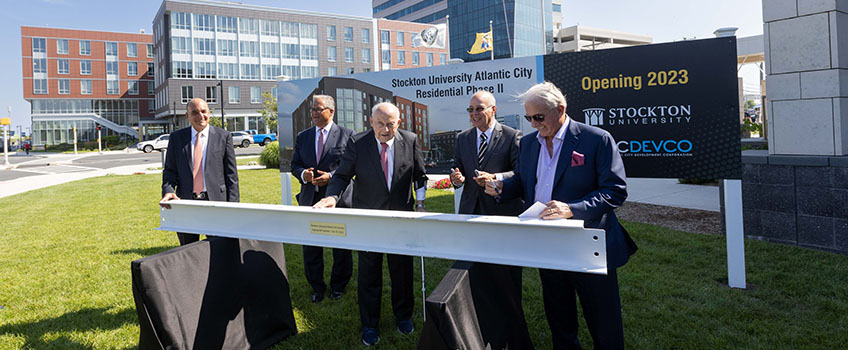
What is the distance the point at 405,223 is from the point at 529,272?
10.2ft

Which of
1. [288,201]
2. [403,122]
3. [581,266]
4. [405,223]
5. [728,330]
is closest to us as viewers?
[581,266]

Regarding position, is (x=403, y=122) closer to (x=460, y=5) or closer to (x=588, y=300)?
(x=588, y=300)

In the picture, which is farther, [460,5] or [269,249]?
[460,5]

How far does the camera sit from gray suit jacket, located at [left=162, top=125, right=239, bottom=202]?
4.46 metres

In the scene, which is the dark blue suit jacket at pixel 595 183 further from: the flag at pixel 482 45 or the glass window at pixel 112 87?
the glass window at pixel 112 87

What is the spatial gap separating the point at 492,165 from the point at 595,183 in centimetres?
127

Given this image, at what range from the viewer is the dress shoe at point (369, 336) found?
12.9 feet

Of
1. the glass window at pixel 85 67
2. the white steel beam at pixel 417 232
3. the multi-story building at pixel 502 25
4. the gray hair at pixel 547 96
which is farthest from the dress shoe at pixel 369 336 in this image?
the glass window at pixel 85 67

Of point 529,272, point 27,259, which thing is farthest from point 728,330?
point 27,259

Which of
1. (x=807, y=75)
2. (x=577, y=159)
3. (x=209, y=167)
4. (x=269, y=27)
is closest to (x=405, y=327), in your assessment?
(x=577, y=159)

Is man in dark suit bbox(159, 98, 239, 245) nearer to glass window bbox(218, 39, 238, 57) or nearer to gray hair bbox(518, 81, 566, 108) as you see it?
gray hair bbox(518, 81, 566, 108)

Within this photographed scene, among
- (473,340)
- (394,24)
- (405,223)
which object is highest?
(394,24)

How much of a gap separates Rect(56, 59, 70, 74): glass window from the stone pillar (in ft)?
282

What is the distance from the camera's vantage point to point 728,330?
3.88 meters
